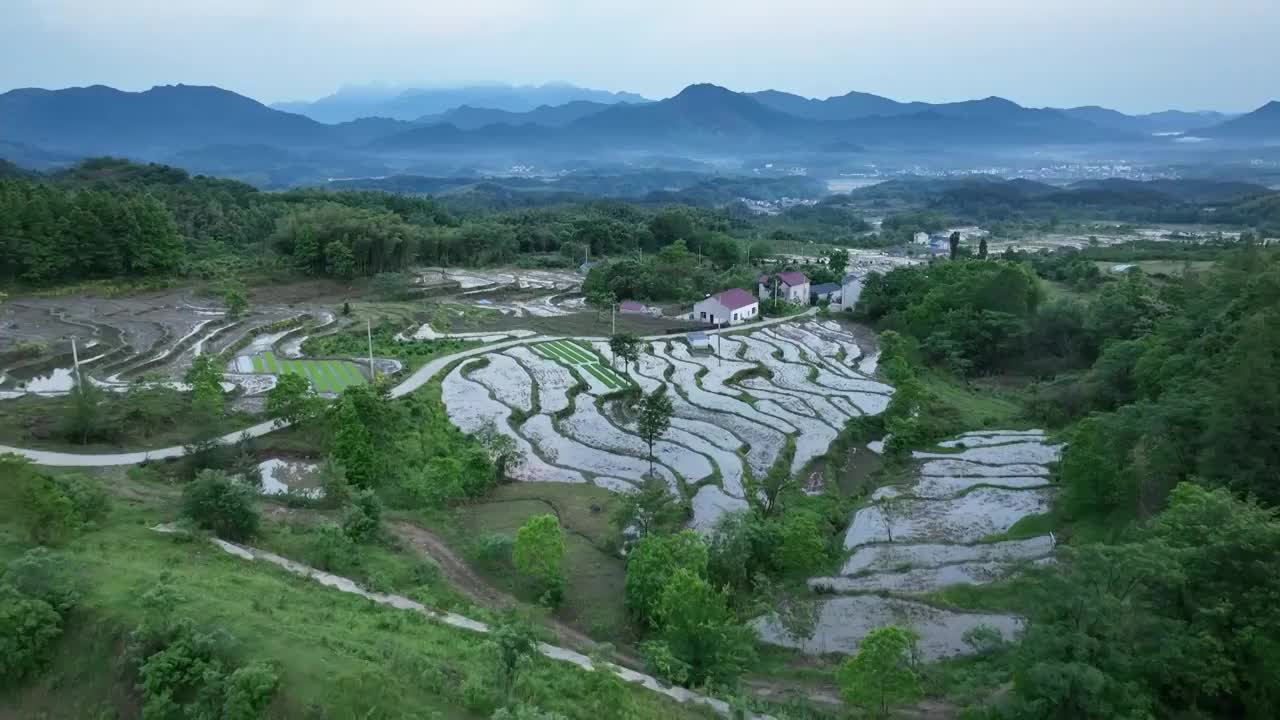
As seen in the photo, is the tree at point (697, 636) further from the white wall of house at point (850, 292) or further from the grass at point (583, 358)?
the white wall of house at point (850, 292)

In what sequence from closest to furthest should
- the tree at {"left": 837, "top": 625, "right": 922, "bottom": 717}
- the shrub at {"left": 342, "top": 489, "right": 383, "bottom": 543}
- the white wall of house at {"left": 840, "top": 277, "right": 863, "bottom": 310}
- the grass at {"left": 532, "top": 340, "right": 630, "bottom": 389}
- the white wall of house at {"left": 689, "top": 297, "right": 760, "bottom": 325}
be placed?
the tree at {"left": 837, "top": 625, "right": 922, "bottom": 717}
the shrub at {"left": 342, "top": 489, "right": 383, "bottom": 543}
the grass at {"left": 532, "top": 340, "right": 630, "bottom": 389}
the white wall of house at {"left": 689, "top": 297, "right": 760, "bottom": 325}
the white wall of house at {"left": 840, "top": 277, "right": 863, "bottom": 310}

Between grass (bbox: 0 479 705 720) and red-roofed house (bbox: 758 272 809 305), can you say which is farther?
red-roofed house (bbox: 758 272 809 305)

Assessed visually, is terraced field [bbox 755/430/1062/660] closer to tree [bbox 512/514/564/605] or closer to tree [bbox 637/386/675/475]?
tree [bbox 512/514/564/605]

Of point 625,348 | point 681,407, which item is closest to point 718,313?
point 625,348

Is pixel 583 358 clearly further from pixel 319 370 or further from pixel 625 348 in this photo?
pixel 319 370

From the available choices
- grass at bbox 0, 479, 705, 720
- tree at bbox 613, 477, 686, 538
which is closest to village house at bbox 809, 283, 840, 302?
tree at bbox 613, 477, 686, 538

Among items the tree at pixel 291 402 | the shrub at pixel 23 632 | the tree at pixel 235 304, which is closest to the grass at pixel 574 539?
the tree at pixel 291 402

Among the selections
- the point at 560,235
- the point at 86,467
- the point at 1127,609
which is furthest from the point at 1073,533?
the point at 560,235
